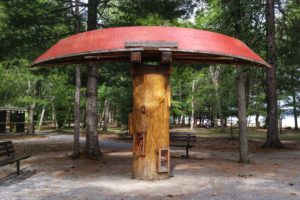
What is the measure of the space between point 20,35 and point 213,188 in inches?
394

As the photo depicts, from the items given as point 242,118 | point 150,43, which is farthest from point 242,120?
point 150,43

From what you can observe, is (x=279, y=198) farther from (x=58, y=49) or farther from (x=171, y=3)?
(x=171, y=3)

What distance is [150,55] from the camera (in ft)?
32.3

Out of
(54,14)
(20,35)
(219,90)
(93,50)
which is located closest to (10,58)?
(20,35)

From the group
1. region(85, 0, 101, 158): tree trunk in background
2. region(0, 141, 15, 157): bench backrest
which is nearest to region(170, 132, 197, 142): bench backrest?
region(85, 0, 101, 158): tree trunk in background

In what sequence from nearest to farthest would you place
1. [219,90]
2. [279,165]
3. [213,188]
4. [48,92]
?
[213,188] → [279,165] → [219,90] → [48,92]

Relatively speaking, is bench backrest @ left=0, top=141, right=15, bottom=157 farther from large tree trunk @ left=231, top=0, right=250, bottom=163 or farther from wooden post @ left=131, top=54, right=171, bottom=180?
large tree trunk @ left=231, top=0, right=250, bottom=163

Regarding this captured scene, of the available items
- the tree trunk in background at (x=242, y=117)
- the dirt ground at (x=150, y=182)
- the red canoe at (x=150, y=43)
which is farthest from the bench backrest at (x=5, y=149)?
the tree trunk in background at (x=242, y=117)

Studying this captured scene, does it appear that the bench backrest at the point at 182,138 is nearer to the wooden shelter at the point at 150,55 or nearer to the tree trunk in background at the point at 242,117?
the tree trunk in background at the point at 242,117

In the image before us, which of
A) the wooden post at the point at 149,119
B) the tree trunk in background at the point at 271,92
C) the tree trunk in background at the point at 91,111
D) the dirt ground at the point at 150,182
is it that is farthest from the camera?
the tree trunk in background at the point at 271,92

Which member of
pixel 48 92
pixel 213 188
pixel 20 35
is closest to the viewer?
pixel 213 188

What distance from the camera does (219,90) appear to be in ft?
121

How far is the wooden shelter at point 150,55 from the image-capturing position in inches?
333

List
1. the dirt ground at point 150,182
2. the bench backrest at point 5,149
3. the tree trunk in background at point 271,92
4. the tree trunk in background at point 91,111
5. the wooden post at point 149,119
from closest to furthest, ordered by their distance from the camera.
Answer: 1. the dirt ground at point 150,182
2. the wooden post at point 149,119
3. the bench backrest at point 5,149
4. the tree trunk in background at point 91,111
5. the tree trunk in background at point 271,92
